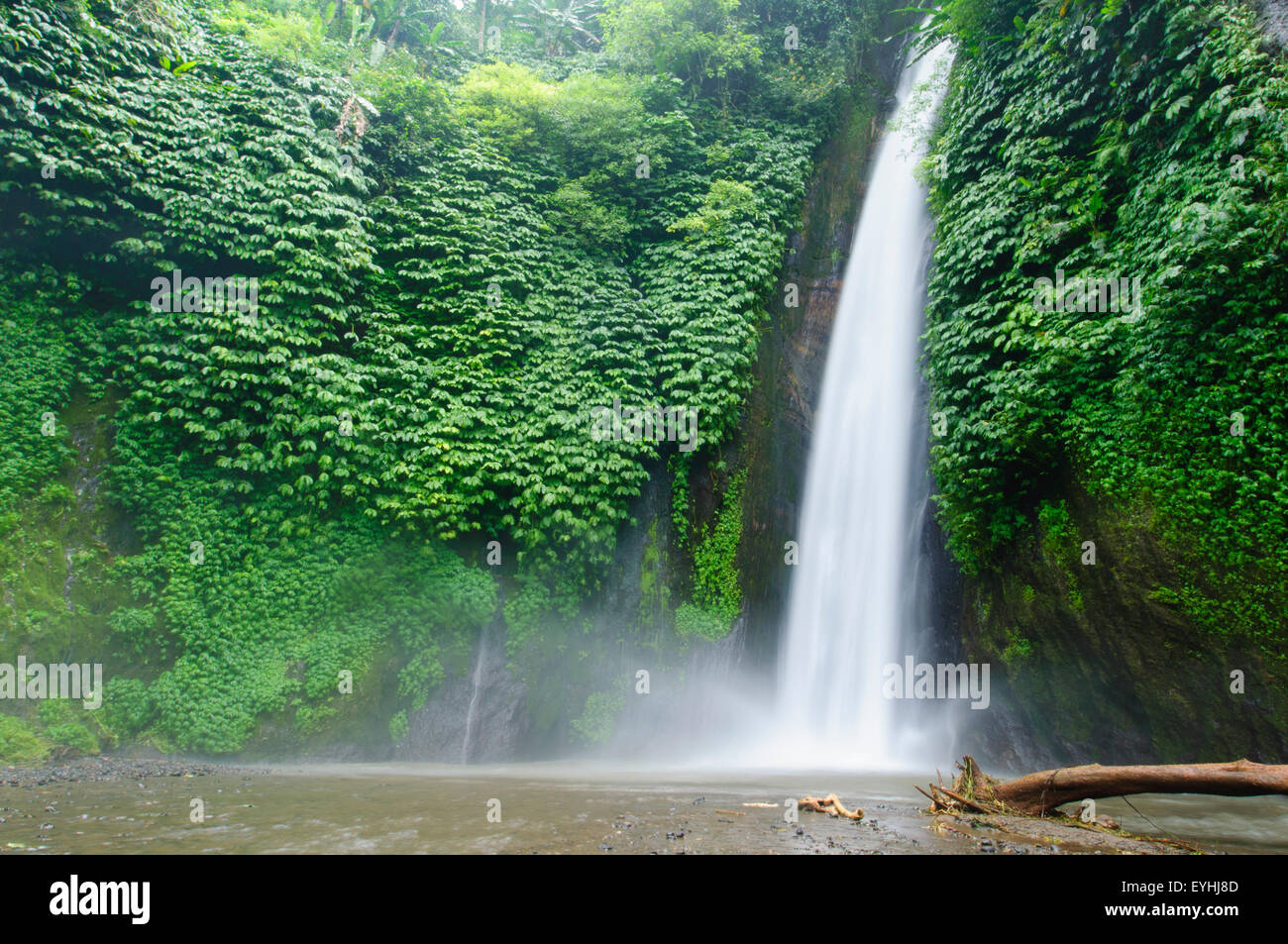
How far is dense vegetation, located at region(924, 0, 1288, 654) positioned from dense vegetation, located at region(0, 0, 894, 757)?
→ 161 inches

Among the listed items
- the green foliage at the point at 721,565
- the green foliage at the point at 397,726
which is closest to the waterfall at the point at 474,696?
the green foliage at the point at 397,726

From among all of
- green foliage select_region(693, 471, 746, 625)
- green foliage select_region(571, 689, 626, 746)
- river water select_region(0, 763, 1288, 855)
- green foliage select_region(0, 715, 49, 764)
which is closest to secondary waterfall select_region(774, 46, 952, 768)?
green foliage select_region(693, 471, 746, 625)

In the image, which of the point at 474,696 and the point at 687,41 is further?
the point at 687,41

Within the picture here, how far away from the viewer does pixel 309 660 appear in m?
9.80

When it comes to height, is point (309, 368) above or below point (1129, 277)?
below

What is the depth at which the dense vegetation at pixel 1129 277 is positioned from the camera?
22.2ft

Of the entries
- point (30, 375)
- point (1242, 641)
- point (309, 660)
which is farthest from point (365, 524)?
point (1242, 641)

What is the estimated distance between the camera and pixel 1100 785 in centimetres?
478

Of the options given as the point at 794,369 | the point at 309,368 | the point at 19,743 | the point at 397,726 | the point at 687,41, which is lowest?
the point at 397,726

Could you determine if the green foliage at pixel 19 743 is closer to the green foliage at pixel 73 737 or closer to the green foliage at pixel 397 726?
the green foliage at pixel 73 737

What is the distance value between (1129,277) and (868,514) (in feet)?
18.5

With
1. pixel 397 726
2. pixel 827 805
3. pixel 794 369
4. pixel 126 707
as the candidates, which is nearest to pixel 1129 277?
pixel 794 369

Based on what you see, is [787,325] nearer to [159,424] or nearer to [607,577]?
[607,577]

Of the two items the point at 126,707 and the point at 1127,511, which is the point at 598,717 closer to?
the point at 126,707
